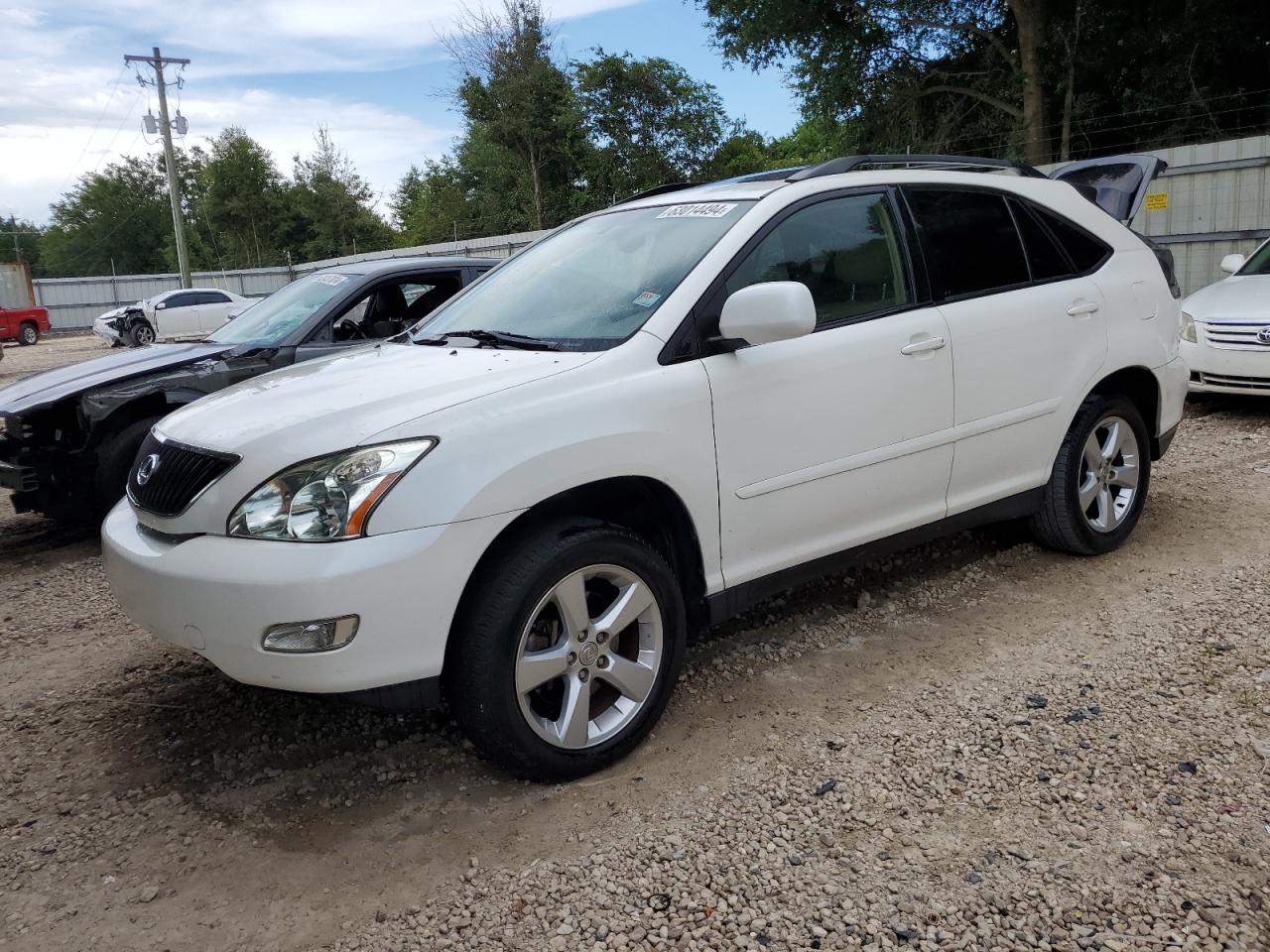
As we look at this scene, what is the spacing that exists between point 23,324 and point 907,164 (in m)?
32.2

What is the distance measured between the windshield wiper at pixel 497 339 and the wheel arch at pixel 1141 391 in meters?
2.52

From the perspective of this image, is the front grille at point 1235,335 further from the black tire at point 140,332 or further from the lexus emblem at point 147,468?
the black tire at point 140,332

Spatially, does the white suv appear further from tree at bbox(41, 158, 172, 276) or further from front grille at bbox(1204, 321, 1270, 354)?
tree at bbox(41, 158, 172, 276)

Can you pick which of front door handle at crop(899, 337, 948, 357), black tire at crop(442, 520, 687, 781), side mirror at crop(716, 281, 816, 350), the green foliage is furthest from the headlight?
the green foliage

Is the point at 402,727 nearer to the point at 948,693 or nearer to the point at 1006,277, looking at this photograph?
the point at 948,693

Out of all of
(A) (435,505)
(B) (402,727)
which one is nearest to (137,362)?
(B) (402,727)

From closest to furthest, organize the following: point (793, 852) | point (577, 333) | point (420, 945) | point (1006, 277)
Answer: point (420, 945) < point (793, 852) < point (577, 333) < point (1006, 277)

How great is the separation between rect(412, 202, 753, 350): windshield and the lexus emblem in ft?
3.73

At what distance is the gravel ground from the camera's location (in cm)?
235

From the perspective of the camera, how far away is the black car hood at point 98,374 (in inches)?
214

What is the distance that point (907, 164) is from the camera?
4000 millimetres

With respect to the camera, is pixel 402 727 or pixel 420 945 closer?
pixel 420 945

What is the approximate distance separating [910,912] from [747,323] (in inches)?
65.8

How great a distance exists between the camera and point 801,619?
4.11 m
